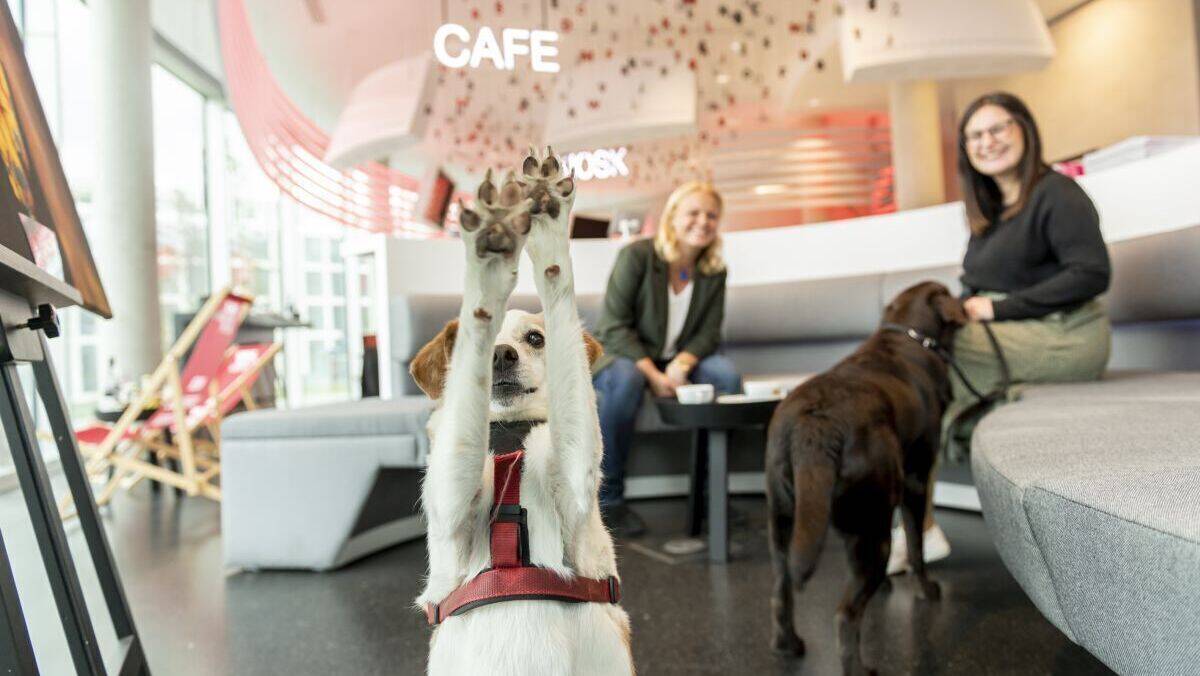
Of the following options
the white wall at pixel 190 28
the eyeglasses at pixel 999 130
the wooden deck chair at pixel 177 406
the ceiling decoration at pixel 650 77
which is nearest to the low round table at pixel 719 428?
the eyeglasses at pixel 999 130

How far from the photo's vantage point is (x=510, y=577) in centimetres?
73

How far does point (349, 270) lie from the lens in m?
8.95

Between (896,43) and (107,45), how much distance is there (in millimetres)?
5446

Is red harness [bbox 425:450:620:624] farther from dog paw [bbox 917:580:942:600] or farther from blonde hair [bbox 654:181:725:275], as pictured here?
blonde hair [bbox 654:181:725:275]

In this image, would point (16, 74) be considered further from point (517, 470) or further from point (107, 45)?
point (107, 45)

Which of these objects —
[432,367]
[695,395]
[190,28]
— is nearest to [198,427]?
[695,395]

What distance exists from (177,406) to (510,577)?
10.8ft

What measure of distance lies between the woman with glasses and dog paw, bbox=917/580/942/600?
19 cm

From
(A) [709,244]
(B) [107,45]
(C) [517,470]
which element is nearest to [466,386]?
(C) [517,470]

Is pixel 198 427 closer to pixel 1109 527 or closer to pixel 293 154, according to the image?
pixel 293 154

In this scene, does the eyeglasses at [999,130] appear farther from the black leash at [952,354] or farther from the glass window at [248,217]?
the glass window at [248,217]

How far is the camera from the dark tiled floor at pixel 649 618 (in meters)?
1.51

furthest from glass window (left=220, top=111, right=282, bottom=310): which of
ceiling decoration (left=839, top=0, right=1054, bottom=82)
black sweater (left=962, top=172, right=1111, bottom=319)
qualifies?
black sweater (left=962, top=172, right=1111, bottom=319)

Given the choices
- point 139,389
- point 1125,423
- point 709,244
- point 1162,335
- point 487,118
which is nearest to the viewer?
point 1125,423
